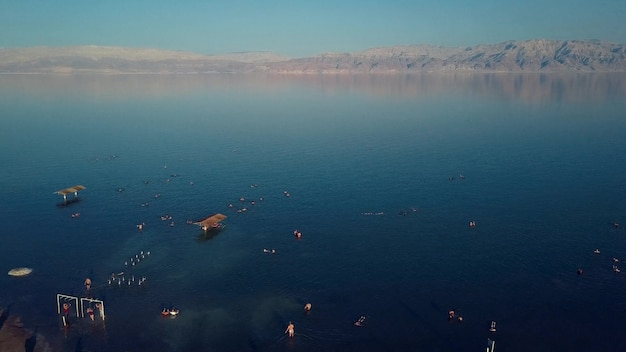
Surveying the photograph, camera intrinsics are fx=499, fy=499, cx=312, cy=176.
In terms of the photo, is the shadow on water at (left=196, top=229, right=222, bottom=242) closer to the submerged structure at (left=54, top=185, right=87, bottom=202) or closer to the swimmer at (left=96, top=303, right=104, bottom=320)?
the swimmer at (left=96, top=303, right=104, bottom=320)

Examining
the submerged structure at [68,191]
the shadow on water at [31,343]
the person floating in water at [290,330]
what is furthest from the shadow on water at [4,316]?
the submerged structure at [68,191]

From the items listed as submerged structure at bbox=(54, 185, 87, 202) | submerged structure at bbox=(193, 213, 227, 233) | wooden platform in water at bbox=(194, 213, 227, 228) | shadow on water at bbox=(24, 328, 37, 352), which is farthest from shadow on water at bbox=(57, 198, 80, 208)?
shadow on water at bbox=(24, 328, 37, 352)

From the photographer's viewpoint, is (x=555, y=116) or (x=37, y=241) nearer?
(x=37, y=241)

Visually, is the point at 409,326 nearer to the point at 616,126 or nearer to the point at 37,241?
the point at 37,241

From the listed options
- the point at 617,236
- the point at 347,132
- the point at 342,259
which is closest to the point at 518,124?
the point at 347,132

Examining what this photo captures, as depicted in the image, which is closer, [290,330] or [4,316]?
[290,330]

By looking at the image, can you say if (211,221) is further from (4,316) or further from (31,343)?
(31,343)

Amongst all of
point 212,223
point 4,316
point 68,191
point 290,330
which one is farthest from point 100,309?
point 68,191
